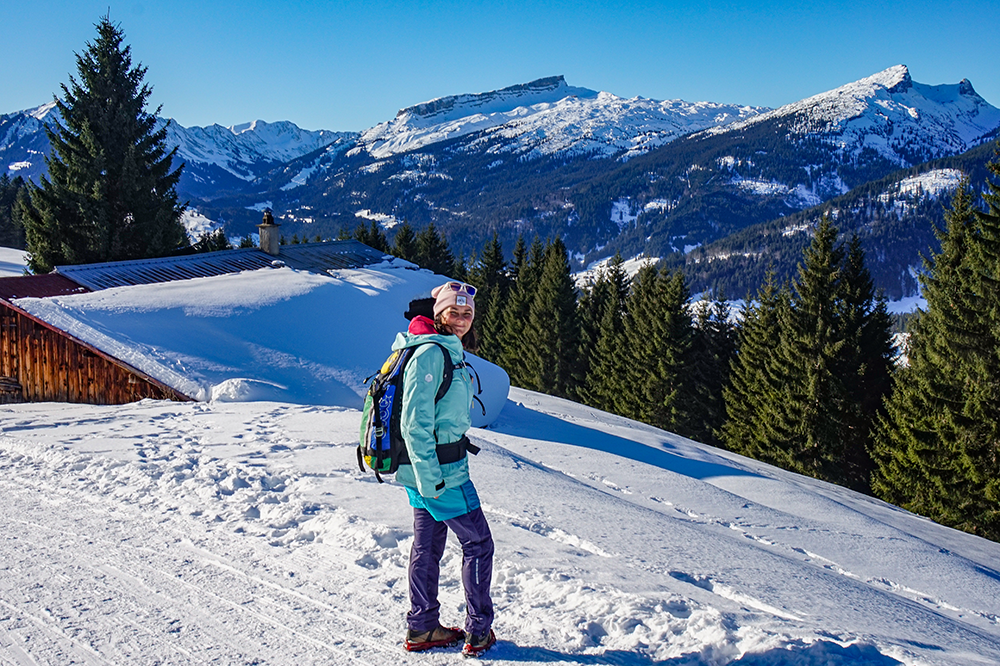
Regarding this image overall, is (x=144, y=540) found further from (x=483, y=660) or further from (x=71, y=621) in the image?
(x=483, y=660)

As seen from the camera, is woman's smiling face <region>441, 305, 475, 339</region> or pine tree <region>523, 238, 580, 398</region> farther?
pine tree <region>523, 238, 580, 398</region>

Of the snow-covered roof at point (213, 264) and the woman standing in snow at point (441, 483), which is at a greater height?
the snow-covered roof at point (213, 264)

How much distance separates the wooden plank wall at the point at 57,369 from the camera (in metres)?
12.5

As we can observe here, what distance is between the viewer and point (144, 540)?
535 centimetres

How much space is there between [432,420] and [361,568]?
196 centimetres

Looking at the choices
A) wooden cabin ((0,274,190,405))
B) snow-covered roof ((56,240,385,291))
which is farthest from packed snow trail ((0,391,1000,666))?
snow-covered roof ((56,240,385,291))

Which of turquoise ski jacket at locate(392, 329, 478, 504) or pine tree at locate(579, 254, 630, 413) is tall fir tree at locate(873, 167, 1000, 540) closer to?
pine tree at locate(579, 254, 630, 413)

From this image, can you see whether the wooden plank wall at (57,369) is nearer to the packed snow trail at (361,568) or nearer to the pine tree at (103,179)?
the packed snow trail at (361,568)

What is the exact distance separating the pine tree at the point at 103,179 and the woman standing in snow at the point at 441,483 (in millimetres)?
28632

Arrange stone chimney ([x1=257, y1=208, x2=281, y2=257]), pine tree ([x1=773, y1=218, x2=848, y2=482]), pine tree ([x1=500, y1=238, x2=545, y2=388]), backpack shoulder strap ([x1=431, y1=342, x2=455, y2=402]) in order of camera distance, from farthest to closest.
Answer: pine tree ([x1=500, y1=238, x2=545, y2=388]), stone chimney ([x1=257, y1=208, x2=281, y2=257]), pine tree ([x1=773, y1=218, x2=848, y2=482]), backpack shoulder strap ([x1=431, y1=342, x2=455, y2=402])

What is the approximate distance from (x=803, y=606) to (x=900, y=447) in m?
19.2

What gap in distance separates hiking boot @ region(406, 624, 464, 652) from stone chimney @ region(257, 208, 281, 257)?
21864mm

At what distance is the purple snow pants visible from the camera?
382cm

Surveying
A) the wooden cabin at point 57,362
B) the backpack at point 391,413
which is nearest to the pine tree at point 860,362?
the wooden cabin at point 57,362
